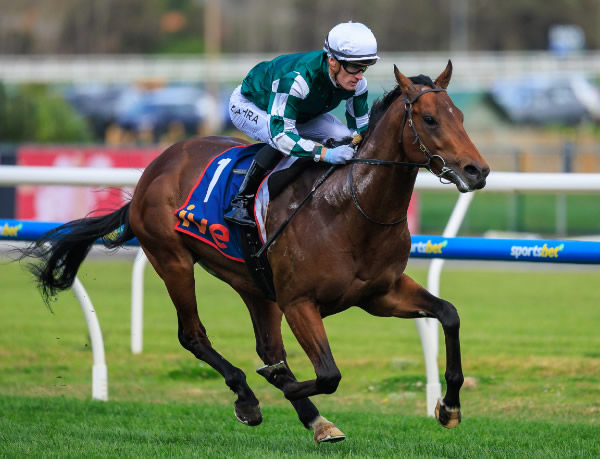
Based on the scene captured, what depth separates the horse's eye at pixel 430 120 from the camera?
13.3 feet

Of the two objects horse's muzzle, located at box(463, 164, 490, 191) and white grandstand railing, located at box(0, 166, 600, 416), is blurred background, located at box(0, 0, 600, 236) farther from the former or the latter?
horse's muzzle, located at box(463, 164, 490, 191)

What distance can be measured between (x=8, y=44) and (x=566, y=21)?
35.1 m

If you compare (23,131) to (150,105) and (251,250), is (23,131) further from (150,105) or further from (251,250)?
(251,250)

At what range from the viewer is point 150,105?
120ft

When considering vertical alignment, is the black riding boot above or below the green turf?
above

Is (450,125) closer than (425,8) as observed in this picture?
Yes

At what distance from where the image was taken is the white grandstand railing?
5.20 metres

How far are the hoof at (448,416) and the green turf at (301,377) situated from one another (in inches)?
5.2

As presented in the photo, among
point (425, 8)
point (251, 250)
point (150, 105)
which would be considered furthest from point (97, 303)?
point (425, 8)

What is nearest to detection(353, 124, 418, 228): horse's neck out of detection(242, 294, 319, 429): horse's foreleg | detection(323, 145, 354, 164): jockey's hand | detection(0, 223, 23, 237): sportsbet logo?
detection(323, 145, 354, 164): jockey's hand

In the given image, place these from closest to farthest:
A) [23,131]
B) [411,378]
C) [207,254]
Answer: [207,254], [411,378], [23,131]

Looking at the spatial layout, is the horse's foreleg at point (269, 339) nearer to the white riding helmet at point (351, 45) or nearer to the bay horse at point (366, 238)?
the bay horse at point (366, 238)

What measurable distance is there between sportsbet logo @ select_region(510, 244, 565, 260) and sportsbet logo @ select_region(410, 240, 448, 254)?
36 cm

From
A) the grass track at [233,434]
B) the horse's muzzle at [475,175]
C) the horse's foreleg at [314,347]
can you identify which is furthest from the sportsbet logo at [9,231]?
the horse's muzzle at [475,175]
